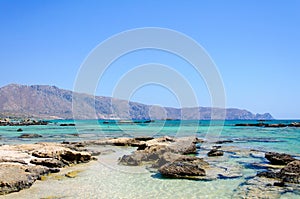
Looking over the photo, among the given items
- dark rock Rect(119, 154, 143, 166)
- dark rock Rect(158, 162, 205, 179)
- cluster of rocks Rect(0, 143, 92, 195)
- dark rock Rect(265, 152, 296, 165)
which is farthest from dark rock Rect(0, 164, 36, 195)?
dark rock Rect(265, 152, 296, 165)

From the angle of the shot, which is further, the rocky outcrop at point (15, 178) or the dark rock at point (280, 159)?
the dark rock at point (280, 159)

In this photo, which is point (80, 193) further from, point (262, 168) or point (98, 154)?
point (98, 154)

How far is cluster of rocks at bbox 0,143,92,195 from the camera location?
1047 centimetres

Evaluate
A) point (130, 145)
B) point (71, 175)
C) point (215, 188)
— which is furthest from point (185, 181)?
point (130, 145)

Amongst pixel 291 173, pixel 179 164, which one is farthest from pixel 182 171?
pixel 291 173

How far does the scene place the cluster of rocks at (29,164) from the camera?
10.5 metres

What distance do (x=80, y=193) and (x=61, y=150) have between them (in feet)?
22.2

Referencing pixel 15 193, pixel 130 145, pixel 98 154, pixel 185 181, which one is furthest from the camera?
pixel 130 145

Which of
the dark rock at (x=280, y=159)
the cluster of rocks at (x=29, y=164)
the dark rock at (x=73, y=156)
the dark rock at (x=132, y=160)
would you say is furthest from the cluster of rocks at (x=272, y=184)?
the dark rock at (x=73, y=156)

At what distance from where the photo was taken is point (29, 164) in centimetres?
1406

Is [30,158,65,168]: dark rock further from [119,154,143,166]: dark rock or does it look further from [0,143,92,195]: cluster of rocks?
[119,154,143,166]: dark rock

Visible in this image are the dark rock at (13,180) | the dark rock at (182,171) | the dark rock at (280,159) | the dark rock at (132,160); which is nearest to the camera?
the dark rock at (13,180)

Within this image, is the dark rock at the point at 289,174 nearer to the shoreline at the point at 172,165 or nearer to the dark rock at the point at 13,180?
the shoreline at the point at 172,165

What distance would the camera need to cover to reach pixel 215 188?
1102 cm
